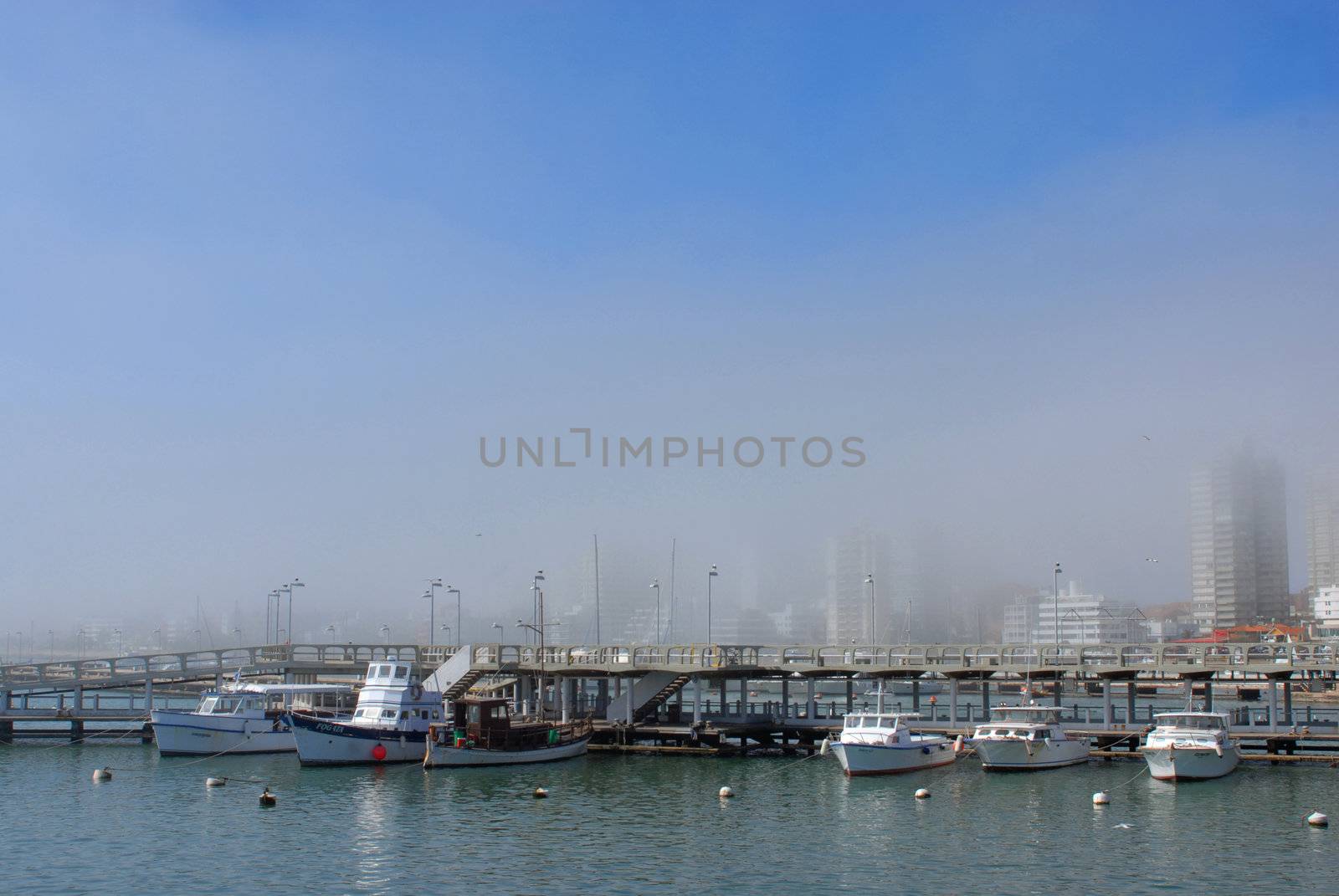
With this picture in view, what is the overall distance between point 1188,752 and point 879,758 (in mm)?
13074

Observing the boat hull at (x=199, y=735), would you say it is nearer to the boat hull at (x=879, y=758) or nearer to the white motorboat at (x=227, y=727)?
the white motorboat at (x=227, y=727)

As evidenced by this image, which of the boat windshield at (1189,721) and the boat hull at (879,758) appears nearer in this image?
the boat hull at (879,758)

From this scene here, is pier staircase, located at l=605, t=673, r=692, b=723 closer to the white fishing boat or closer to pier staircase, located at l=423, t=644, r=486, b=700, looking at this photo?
the white fishing boat

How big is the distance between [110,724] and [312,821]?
2679 inches

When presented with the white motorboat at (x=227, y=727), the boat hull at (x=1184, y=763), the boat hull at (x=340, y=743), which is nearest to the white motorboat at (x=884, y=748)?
the boat hull at (x=1184, y=763)

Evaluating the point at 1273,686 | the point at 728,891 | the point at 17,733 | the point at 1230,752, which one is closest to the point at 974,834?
the point at 728,891

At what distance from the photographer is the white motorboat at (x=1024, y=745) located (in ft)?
194

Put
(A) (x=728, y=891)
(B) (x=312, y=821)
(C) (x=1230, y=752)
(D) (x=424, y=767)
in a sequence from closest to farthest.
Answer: (A) (x=728, y=891) < (B) (x=312, y=821) < (C) (x=1230, y=752) < (D) (x=424, y=767)

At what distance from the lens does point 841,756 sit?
5859 centimetres

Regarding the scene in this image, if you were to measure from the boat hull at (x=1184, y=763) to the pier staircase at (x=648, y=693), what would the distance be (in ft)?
86.0

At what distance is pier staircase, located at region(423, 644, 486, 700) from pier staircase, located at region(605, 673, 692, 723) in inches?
341

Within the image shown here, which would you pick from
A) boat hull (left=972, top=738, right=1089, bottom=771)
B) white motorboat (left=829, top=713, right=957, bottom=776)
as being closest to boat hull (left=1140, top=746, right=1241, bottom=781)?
boat hull (left=972, top=738, right=1089, bottom=771)

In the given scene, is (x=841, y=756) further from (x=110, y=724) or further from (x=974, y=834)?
(x=110, y=724)

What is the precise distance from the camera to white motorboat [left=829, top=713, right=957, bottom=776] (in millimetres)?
58469
